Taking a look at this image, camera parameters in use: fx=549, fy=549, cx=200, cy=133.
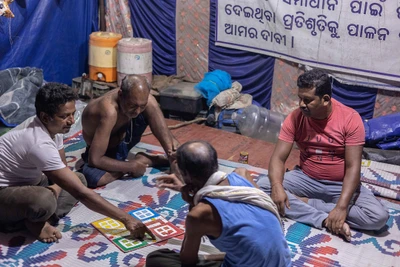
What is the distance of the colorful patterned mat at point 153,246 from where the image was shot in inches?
133

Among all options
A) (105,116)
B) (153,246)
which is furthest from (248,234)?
(105,116)

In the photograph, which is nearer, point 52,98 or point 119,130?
point 52,98

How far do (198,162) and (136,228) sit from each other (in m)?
1.06

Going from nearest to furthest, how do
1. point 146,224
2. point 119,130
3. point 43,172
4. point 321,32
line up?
1. point 43,172
2. point 146,224
3. point 119,130
4. point 321,32

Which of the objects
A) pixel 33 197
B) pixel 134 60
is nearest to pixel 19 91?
pixel 134 60

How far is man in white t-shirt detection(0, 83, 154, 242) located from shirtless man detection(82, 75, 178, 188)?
563 mm

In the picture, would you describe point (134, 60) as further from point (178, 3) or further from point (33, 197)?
point (33, 197)

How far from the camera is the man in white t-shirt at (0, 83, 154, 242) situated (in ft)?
10.6

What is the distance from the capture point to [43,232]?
11.5 feet

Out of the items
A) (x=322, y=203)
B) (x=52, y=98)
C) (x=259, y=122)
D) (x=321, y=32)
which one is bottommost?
(x=259, y=122)

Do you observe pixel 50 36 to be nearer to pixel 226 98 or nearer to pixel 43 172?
pixel 226 98

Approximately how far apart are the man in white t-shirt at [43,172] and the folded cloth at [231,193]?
96 cm

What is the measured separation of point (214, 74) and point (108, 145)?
2284mm

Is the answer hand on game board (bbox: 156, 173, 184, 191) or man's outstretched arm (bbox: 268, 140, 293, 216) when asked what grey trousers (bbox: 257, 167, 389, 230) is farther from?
hand on game board (bbox: 156, 173, 184, 191)
